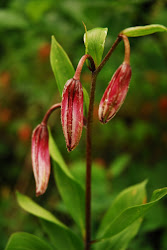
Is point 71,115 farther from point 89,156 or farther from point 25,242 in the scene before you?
point 25,242

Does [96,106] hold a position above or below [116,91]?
below

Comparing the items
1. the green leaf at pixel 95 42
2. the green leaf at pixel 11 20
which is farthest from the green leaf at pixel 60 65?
the green leaf at pixel 11 20

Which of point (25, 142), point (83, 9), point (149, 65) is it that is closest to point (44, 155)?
point (83, 9)

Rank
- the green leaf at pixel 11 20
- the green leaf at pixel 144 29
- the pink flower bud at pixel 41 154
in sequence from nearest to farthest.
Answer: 1. the green leaf at pixel 144 29
2. the pink flower bud at pixel 41 154
3. the green leaf at pixel 11 20

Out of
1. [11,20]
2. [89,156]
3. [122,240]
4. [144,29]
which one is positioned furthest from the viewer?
[11,20]

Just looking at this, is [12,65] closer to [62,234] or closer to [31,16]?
[31,16]

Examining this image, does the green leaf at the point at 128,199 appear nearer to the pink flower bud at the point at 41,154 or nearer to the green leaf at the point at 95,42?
the pink flower bud at the point at 41,154

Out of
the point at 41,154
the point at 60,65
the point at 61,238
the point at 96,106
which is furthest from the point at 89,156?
the point at 96,106
